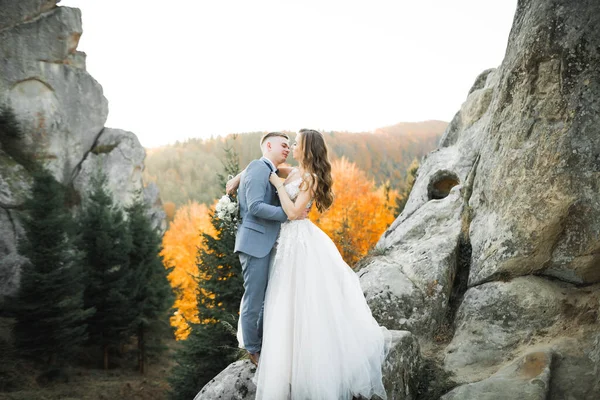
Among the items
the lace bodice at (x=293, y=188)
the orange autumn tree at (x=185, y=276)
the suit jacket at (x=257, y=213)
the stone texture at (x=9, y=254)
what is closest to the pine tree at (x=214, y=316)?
the orange autumn tree at (x=185, y=276)

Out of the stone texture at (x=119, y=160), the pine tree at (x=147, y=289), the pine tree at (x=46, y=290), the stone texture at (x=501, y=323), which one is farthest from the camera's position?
the stone texture at (x=119, y=160)

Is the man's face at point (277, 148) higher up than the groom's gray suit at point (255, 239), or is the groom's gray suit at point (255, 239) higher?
the man's face at point (277, 148)

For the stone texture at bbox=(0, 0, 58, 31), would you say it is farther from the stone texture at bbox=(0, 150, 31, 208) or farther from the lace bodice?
the lace bodice

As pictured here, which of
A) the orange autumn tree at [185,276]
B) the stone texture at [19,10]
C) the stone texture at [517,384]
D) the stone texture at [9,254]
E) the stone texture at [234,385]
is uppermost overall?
the stone texture at [19,10]

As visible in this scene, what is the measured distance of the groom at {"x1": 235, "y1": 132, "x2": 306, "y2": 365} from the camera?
504 centimetres

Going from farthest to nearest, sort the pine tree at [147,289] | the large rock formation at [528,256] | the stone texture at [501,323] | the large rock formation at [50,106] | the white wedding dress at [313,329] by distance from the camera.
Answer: the large rock formation at [50,106], the pine tree at [147,289], the stone texture at [501,323], the large rock formation at [528,256], the white wedding dress at [313,329]

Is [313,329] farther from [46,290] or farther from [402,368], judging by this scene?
[46,290]

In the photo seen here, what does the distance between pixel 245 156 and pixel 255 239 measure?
276ft

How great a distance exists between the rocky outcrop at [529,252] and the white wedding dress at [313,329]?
157cm

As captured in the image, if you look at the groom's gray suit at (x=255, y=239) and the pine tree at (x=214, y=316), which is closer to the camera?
the groom's gray suit at (x=255, y=239)

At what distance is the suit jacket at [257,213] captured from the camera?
196 inches

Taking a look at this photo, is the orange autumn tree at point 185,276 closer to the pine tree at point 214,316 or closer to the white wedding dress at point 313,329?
the pine tree at point 214,316

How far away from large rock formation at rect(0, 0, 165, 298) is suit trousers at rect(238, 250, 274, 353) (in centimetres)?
2361

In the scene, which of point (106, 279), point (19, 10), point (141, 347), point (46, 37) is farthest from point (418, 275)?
point (19, 10)
